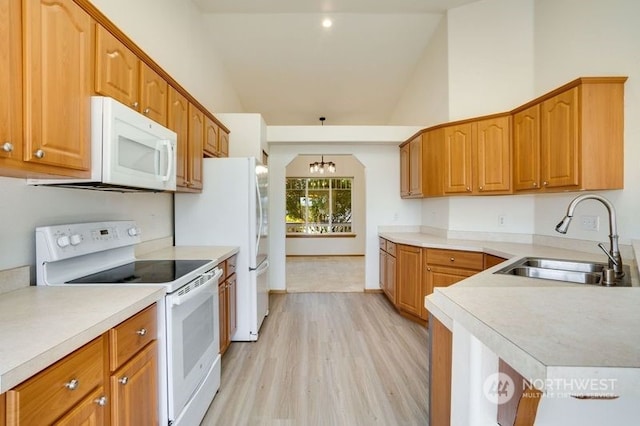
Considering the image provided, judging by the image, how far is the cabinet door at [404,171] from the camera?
4.10m

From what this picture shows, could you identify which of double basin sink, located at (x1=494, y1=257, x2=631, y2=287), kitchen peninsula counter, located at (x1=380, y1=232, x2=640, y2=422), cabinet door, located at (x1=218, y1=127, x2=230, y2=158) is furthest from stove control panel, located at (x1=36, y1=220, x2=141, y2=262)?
double basin sink, located at (x1=494, y1=257, x2=631, y2=287)

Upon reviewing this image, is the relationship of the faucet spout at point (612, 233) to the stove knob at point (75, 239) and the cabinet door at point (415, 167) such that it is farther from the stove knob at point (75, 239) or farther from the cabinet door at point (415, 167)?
the stove knob at point (75, 239)

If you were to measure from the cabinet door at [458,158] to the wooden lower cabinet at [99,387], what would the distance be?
2.96 meters

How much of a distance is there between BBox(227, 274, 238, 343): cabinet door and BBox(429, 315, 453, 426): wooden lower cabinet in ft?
5.67

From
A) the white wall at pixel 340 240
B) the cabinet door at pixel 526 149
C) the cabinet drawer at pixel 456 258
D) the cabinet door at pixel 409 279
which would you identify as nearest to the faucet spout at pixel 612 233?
the cabinet door at pixel 526 149

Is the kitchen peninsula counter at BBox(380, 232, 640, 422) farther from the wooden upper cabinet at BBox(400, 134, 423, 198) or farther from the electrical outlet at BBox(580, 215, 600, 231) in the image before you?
the wooden upper cabinet at BBox(400, 134, 423, 198)

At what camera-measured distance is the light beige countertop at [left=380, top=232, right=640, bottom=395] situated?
21.3 inches

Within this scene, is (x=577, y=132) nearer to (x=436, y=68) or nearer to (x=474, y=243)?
(x=474, y=243)

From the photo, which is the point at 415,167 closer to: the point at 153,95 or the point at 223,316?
the point at 223,316

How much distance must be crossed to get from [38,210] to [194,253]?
1.03m

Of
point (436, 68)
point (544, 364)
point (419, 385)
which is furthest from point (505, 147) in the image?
point (544, 364)

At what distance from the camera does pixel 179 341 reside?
1.53 metres

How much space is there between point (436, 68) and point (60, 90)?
381cm

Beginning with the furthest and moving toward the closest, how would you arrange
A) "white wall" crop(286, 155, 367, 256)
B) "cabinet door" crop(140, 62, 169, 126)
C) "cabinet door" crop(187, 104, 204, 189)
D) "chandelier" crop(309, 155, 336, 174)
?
"white wall" crop(286, 155, 367, 256) → "chandelier" crop(309, 155, 336, 174) → "cabinet door" crop(187, 104, 204, 189) → "cabinet door" crop(140, 62, 169, 126)
